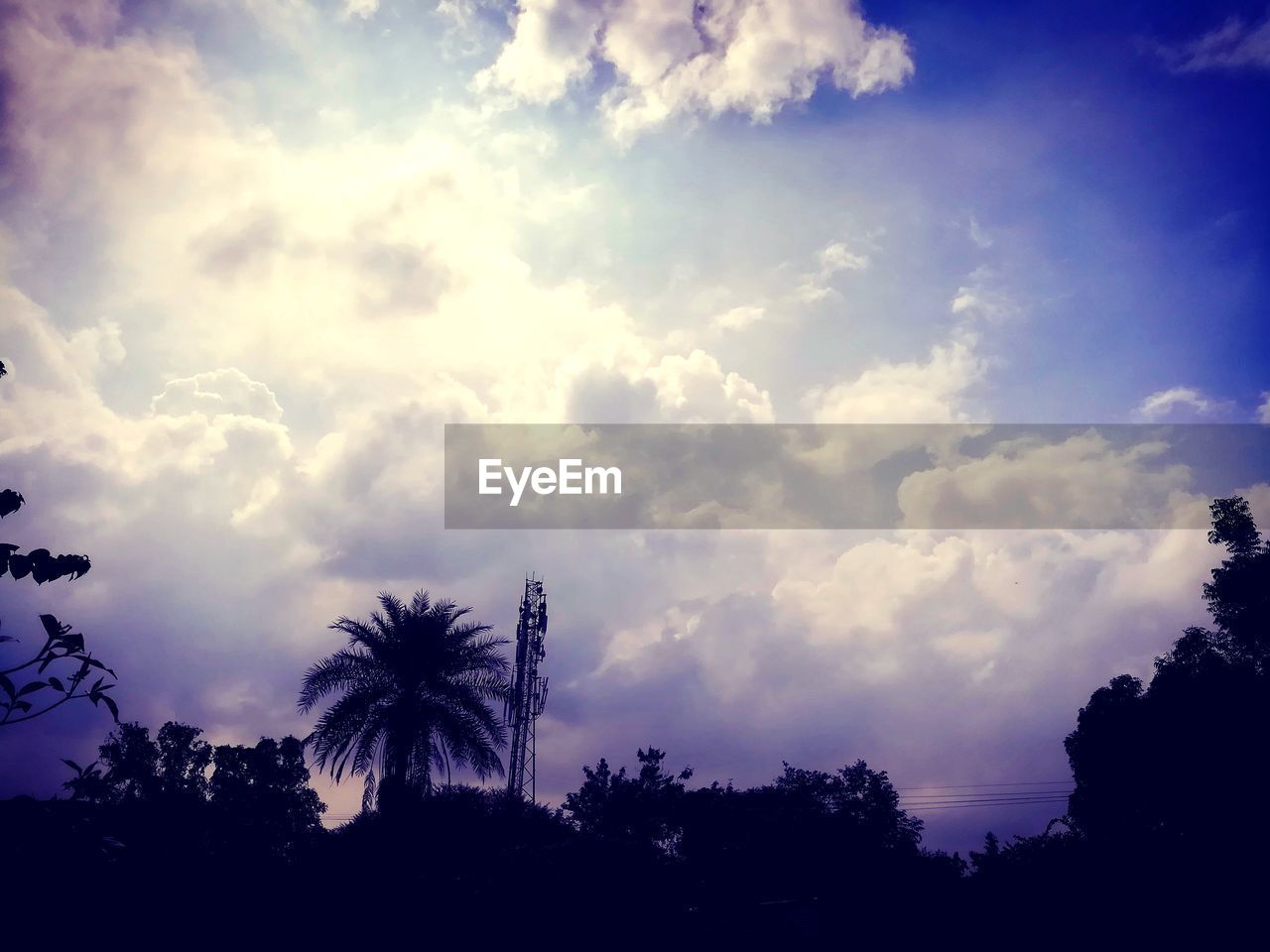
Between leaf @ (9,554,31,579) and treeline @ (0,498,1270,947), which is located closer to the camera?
leaf @ (9,554,31,579)

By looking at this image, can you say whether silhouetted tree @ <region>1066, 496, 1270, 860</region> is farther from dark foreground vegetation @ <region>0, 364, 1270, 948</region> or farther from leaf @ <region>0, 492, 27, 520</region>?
leaf @ <region>0, 492, 27, 520</region>

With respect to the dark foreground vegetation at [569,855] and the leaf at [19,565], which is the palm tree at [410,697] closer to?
the dark foreground vegetation at [569,855]

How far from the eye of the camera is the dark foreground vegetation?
21.5ft

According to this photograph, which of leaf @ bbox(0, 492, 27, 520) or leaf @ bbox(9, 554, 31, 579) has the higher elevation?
leaf @ bbox(0, 492, 27, 520)

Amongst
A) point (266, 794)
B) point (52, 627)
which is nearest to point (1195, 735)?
point (52, 627)

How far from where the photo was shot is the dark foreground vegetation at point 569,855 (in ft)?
21.5

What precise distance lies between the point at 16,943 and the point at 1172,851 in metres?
31.1

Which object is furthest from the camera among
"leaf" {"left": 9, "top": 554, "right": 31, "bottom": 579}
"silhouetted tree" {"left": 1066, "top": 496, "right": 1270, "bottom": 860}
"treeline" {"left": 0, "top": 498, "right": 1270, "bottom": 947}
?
"silhouetted tree" {"left": 1066, "top": 496, "right": 1270, "bottom": 860}

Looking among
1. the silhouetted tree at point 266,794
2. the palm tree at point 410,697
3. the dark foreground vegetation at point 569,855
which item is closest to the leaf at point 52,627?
the dark foreground vegetation at point 569,855

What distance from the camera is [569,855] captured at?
2284 cm

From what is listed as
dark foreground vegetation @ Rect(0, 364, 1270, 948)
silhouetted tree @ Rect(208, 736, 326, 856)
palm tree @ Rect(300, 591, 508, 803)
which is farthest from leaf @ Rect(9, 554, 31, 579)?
silhouetted tree @ Rect(208, 736, 326, 856)

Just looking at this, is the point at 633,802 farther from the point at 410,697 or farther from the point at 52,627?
the point at 52,627

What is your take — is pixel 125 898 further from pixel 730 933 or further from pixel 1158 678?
pixel 1158 678

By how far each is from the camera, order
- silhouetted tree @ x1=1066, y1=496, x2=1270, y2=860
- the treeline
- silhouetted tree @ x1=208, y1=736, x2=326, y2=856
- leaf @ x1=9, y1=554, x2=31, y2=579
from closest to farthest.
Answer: leaf @ x1=9, y1=554, x2=31, y2=579 < the treeline < silhouetted tree @ x1=1066, y1=496, x2=1270, y2=860 < silhouetted tree @ x1=208, y1=736, x2=326, y2=856
